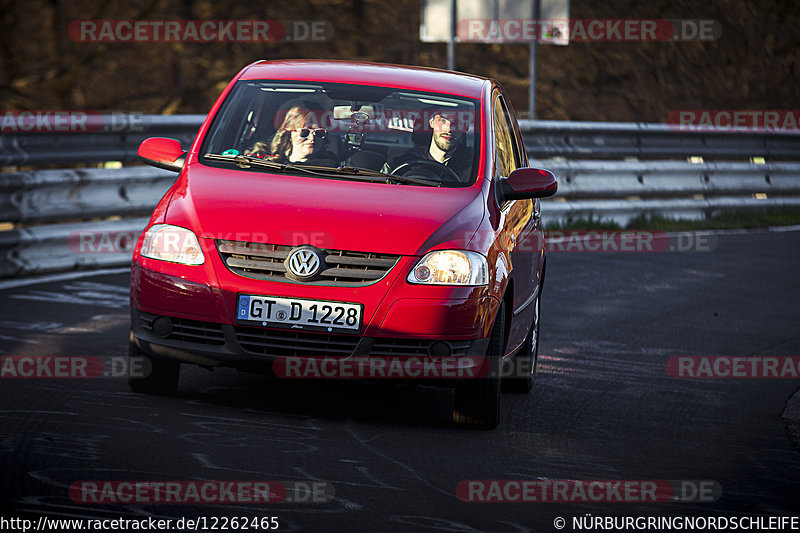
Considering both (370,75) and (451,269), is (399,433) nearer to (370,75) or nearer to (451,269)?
(451,269)

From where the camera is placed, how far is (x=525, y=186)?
7348 mm

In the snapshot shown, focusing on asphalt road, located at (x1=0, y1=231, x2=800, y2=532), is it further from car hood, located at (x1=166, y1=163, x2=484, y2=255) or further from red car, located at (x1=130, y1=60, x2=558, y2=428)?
car hood, located at (x1=166, y1=163, x2=484, y2=255)

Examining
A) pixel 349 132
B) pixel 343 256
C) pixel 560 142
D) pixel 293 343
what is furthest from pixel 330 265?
pixel 560 142

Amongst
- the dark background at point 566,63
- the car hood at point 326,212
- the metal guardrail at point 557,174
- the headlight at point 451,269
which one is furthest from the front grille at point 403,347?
the dark background at point 566,63

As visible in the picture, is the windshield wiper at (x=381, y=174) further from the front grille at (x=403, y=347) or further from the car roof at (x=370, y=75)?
the front grille at (x=403, y=347)

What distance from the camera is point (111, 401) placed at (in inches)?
273

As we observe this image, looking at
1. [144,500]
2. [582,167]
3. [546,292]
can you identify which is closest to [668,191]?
[582,167]

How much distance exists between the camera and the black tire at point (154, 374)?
23.3 feet

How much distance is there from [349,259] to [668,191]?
1255 centimetres

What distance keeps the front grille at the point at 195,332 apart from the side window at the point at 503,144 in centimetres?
172

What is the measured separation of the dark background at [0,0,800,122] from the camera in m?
30.9

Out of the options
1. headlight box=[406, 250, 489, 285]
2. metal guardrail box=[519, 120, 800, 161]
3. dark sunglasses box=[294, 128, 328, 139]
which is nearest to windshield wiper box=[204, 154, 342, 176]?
dark sunglasses box=[294, 128, 328, 139]

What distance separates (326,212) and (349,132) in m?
1.05

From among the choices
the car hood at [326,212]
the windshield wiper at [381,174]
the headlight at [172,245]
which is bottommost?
the headlight at [172,245]
